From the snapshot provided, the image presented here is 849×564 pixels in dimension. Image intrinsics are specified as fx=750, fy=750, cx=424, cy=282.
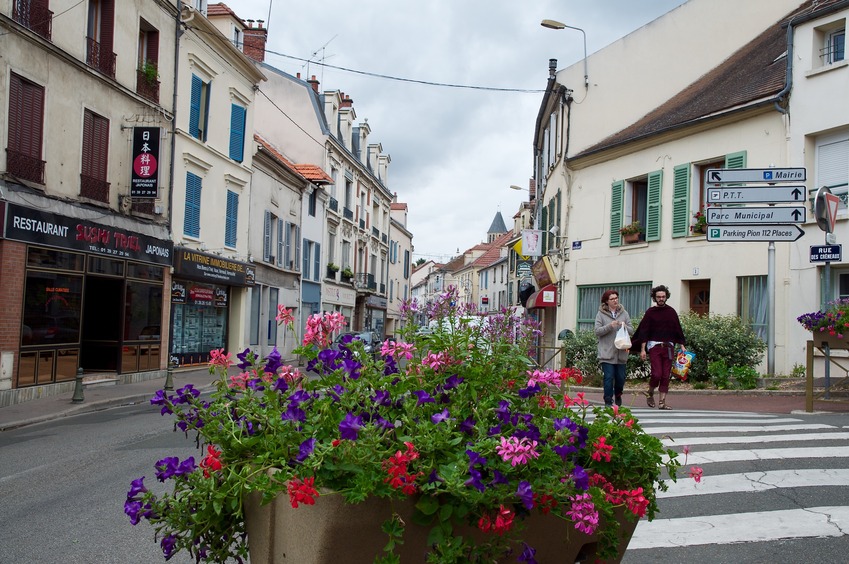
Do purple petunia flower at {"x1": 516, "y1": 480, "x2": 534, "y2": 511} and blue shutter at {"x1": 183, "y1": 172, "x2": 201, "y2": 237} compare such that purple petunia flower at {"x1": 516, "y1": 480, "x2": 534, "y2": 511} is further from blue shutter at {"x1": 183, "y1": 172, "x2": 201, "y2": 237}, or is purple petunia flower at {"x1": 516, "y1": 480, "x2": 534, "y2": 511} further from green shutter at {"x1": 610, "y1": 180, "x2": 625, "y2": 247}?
blue shutter at {"x1": 183, "y1": 172, "x2": 201, "y2": 237}

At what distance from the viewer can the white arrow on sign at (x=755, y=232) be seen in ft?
41.3

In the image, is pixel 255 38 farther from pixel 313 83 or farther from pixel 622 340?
pixel 622 340

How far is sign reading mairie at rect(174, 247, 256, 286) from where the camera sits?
20.6 metres

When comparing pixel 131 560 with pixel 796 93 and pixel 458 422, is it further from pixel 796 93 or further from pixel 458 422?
pixel 796 93

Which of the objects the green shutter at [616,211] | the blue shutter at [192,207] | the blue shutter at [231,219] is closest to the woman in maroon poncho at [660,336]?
the green shutter at [616,211]

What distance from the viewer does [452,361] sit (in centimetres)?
280

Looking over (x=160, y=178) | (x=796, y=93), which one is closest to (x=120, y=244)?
(x=160, y=178)

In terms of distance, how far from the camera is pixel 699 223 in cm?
1788

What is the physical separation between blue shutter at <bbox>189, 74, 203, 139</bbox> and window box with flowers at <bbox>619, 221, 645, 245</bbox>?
40.7 feet

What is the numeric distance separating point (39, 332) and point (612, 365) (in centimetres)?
1120

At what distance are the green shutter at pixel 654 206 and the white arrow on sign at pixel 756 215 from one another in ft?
20.5

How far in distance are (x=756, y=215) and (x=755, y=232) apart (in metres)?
0.29

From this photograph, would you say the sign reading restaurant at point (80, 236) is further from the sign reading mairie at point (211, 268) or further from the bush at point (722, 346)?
the bush at point (722, 346)

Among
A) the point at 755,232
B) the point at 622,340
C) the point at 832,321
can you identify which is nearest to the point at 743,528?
the point at 622,340
